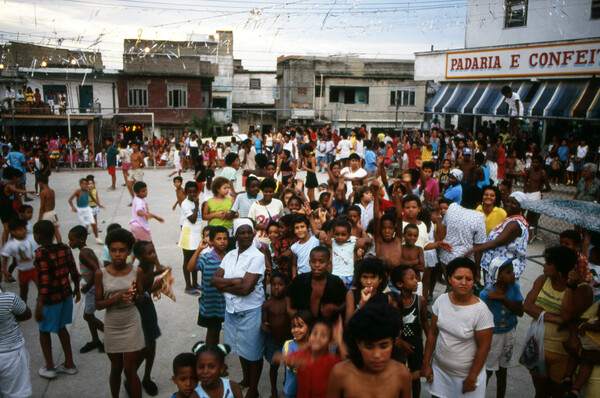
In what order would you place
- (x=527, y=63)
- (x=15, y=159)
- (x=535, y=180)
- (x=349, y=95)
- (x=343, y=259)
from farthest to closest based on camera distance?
(x=349, y=95)
(x=527, y=63)
(x=15, y=159)
(x=535, y=180)
(x=343, y=259)

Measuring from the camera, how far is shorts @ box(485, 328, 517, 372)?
4098 mm

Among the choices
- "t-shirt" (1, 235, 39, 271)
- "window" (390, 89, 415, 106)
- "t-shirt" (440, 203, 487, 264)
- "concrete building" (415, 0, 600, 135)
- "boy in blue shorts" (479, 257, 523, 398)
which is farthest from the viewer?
"window" (390, 89, 415, 106)

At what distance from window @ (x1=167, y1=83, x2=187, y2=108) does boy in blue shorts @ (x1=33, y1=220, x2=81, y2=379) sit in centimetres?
3072

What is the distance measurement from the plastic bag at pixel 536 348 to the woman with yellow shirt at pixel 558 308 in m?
0.05

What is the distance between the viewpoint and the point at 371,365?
2.45 metres

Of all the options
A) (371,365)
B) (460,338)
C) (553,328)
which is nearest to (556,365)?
(553,328)

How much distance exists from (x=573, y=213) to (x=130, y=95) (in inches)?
1275

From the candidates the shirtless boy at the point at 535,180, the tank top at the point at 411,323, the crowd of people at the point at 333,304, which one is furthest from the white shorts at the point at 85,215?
the shirtless boy at the point at 535,180

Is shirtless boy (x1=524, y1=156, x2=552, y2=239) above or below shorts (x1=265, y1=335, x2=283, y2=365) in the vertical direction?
above

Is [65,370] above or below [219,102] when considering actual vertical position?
below

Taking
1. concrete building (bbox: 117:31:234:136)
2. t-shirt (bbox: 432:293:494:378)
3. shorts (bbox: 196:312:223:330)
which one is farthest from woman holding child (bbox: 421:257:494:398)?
concrete building (bbox: 117:31:234:136)

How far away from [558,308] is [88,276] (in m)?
4.47

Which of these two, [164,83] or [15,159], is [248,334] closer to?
[15,159]

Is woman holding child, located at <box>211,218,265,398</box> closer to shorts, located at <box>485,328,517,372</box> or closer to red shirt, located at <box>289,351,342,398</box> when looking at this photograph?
red shirt, located at <box>289,351,342,398</box>
